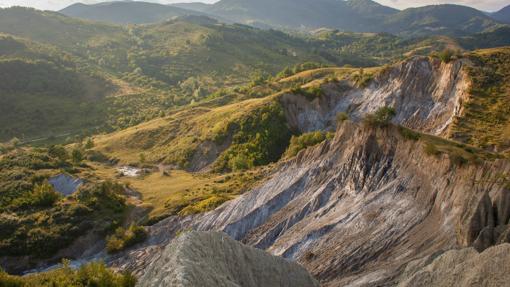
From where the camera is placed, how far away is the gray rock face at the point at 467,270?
1742cm

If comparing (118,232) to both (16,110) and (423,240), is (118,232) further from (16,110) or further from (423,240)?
(16,110)

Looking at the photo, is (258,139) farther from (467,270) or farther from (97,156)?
(467,270)

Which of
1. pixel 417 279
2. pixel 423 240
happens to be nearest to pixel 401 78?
pixel 423 240

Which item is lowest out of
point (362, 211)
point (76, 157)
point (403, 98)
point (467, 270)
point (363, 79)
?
point (76, 157)

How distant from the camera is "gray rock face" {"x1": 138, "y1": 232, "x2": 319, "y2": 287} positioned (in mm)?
16891

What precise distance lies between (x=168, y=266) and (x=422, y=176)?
20677 mm

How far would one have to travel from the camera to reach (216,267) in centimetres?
1966

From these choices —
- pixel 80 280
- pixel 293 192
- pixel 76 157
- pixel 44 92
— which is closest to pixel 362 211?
pixel 293 192

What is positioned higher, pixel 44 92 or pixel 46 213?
pixel 44 92

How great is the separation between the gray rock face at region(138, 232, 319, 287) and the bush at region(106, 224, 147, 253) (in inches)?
950

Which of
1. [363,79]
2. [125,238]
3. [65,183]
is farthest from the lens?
[363,79]

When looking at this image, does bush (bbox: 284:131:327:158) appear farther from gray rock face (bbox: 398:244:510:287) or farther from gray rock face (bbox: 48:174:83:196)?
gray rock face (bbox: 398:244:510:287)

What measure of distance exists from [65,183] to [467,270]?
58.6 metres

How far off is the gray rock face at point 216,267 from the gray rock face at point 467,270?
668 centimetres
